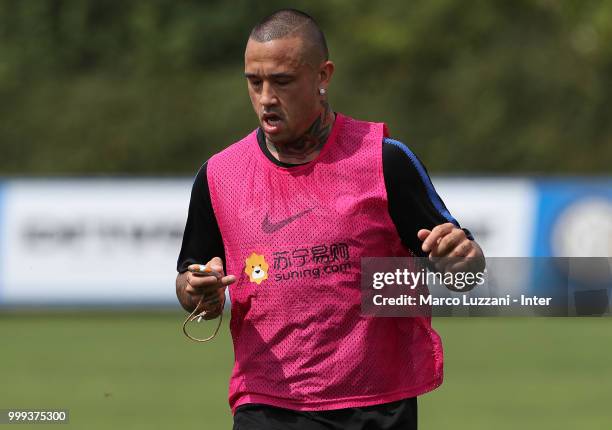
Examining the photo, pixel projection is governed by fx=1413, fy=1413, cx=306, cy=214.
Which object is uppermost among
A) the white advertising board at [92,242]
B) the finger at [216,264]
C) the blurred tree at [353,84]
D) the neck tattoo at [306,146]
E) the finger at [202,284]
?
the blurred tree at [353,84]

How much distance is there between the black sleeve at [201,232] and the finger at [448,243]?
0.96 m

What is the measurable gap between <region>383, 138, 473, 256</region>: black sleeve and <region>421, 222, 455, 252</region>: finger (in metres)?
0.26

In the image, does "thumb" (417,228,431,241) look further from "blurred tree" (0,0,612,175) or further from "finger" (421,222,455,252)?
"blurred tree" (0,0,612,175)

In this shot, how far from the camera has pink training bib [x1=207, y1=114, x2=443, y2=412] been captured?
5145 mm

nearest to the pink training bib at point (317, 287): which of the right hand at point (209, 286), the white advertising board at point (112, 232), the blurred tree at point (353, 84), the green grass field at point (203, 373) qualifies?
the right hand at point (209, 286)

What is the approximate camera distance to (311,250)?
5.20 m

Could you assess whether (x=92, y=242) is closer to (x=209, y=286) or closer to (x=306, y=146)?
(x=306, y=146)

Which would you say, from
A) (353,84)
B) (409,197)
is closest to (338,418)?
(409,197)

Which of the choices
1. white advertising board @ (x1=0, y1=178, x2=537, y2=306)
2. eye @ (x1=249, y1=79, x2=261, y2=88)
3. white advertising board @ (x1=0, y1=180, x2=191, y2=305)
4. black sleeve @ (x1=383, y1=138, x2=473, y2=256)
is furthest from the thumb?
white advertising board @ (x1=0, y1=180, x2=191, y2=305)

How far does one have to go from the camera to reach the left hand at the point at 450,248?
194 inches

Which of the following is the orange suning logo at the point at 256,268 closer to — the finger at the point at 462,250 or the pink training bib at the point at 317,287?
the pink training bib at the point at 317,287

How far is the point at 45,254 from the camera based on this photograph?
683 inches

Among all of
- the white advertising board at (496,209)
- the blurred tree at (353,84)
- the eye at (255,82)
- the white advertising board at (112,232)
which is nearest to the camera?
the eye at (255,82)

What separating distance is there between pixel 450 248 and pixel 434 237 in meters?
0.09
